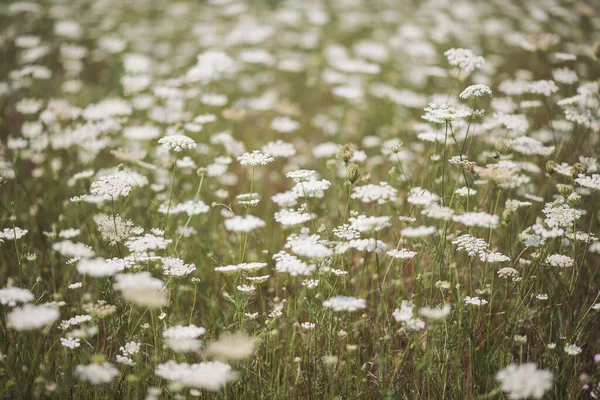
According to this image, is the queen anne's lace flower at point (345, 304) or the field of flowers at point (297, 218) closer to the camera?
the queen anne's lace flower at point (345, 304)

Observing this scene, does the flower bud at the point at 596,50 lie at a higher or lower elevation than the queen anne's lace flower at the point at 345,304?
higher

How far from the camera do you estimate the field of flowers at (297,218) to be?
209cm

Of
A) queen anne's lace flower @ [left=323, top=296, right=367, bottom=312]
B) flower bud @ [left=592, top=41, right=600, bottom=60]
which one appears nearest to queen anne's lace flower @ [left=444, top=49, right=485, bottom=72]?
flower bud @ [left=592, top=41, right=600, bottom=60]

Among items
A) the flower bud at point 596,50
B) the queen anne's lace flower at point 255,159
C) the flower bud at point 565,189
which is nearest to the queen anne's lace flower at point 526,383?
the flower bud at point 565,189

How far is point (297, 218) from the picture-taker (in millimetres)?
2219

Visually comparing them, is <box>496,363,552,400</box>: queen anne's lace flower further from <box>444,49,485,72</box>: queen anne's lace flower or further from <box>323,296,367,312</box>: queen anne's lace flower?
<box>444,49,485,72</box>: queen anne's lace flower

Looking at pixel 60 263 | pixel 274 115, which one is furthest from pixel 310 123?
pixel 60 263

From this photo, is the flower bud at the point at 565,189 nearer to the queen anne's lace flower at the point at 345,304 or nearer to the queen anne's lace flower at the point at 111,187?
the queen anne's lace flower at the point at 345,304

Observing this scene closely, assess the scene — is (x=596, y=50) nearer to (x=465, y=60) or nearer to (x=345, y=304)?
(x=465, y=60)

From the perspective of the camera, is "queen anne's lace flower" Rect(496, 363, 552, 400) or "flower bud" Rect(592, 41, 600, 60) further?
"flower bud" Rect(592, 41, 600, 60)

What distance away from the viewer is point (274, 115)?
6.11 meters

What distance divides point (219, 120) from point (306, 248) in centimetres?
392

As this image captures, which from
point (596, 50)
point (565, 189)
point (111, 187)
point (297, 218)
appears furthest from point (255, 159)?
point (596, 50)

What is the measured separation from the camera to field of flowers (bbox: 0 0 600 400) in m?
2.09
